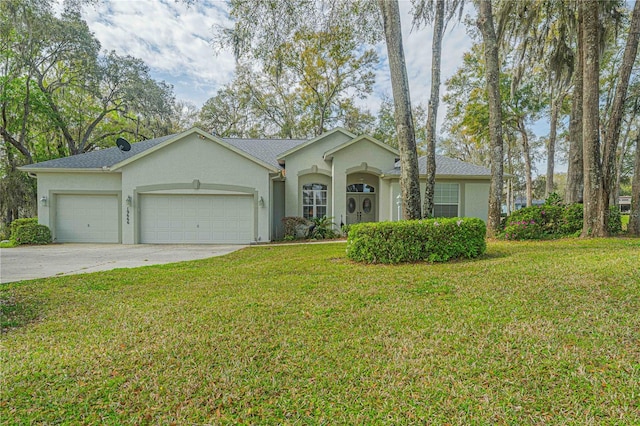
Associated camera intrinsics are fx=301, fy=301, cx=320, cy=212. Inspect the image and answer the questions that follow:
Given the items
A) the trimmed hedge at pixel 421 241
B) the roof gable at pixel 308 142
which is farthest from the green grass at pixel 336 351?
the roof gable at pixel 308 142

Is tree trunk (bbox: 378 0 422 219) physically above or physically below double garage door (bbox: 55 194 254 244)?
above

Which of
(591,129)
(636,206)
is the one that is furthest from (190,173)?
(636,206)

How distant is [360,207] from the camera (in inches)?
608

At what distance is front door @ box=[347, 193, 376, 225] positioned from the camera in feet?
50.4

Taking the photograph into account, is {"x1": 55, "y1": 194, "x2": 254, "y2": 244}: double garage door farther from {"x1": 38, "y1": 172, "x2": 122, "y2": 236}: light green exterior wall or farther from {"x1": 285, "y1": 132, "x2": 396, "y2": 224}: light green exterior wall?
{"x1": 285, "y1": 132, "x2": 396, "y2": 224}: light green exterior wall

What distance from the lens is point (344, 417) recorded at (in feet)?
6.68

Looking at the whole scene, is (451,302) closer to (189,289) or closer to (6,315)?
(189,289)

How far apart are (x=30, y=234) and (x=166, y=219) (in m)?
5.11

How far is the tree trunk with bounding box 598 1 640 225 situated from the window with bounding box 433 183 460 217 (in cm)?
521

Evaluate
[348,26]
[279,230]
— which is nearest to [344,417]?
[348,26]

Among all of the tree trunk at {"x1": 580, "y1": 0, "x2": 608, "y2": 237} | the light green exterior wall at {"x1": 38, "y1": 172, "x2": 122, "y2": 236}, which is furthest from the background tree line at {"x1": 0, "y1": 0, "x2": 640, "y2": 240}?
the light green exterior wall at {"x1": 38, "y1": 172, "x2": 122, "y2": 236}

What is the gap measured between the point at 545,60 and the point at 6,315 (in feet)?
56.7

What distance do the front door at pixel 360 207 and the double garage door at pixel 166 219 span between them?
5260 mm

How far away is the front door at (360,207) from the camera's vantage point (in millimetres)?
15352
